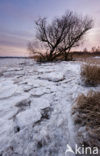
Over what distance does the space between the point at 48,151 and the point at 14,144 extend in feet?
0.93

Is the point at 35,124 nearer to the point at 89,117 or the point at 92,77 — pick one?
the point at 89,117

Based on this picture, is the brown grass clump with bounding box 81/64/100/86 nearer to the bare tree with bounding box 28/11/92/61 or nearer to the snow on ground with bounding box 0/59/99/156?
the snow on ground with bounding box 0/59/99/156

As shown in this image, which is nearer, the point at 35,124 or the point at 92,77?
the point at 35,124

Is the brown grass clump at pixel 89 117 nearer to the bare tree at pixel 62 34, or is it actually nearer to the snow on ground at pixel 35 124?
the snow on ground at pixel 35 124

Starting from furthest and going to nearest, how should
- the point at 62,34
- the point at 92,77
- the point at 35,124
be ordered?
1. the point at 62,34
2. the point at 92,77
3. the point at 35,124

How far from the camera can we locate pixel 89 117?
95 centimetres

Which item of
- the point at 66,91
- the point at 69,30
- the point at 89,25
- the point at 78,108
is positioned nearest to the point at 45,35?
the point at 69,30

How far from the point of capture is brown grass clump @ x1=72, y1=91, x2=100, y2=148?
0.78 m

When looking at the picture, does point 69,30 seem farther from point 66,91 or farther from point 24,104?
point 24,104

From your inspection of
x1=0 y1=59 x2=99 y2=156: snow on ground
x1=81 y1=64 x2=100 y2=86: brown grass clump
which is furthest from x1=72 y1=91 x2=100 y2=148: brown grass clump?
x1=81 y1=64 x2=100 y2=86: brown grass clump

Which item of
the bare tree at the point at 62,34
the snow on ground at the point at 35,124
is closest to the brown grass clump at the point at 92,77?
the snow on ground at the point at 35,124

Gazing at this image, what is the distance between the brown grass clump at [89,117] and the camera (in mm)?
779

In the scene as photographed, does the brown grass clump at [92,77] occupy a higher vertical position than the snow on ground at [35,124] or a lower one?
higher

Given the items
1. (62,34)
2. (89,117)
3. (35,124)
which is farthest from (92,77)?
(62,34)
